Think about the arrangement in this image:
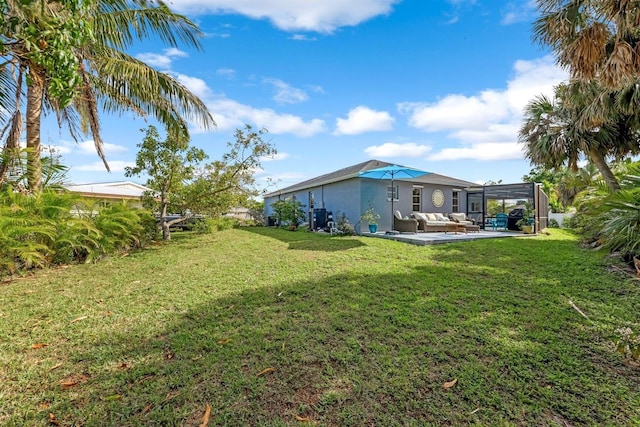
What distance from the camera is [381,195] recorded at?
13.6m

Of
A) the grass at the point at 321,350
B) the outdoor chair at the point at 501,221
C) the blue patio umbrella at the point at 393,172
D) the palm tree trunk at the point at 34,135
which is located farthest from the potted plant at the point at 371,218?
the palm tree trunk at the point at 34,135

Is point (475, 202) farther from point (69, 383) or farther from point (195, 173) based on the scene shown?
point (69, 383)

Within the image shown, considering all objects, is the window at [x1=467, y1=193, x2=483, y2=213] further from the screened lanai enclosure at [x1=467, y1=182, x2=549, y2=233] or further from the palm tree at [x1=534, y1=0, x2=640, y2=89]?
the palm tree at [x1=534, y1=0, x2=640, y2=89]

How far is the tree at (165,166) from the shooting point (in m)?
9.91

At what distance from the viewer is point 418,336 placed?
10.2 feet

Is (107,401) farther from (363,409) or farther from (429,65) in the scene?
(429,65)

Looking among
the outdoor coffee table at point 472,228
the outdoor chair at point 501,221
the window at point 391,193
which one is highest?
the window at point 391,193

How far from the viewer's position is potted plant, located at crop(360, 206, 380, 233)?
40.8ft

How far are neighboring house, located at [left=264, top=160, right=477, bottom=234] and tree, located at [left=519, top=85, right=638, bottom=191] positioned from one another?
15.3 feet

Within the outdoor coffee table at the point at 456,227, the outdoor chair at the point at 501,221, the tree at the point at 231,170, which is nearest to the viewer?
the tree at the point at 231,170

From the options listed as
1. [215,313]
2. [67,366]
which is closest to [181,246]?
[215,313]

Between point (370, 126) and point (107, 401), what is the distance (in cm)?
1525

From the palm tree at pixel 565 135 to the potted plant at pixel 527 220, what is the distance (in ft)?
8.85

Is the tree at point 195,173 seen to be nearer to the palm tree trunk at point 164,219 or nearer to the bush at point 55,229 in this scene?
the palm tree trunk at point 164,219
